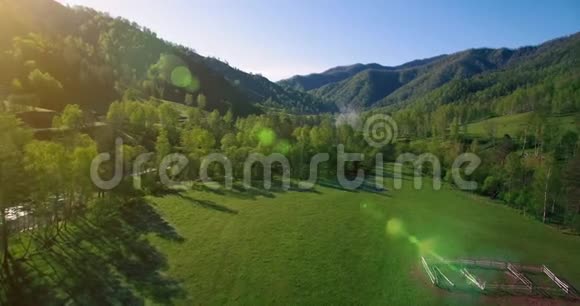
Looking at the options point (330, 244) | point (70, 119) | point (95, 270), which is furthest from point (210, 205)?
point (70, 119)

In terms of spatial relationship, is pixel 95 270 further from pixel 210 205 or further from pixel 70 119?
pixel 70 119

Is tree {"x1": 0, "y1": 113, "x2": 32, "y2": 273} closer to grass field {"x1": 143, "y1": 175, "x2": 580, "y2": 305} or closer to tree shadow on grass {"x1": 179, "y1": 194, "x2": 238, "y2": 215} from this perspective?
grass field {"x1": 143, "y1": 175, "x2": 580, "y2": 305}

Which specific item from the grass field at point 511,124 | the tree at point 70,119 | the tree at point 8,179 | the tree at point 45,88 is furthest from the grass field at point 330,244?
the grass field at point 511,124

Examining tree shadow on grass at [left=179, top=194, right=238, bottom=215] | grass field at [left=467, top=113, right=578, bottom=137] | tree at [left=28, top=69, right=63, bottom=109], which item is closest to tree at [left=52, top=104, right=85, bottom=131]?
tree at [left=28, top=69, right=63, bottom=109]

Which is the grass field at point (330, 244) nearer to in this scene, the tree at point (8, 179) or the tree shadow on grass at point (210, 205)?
the tree shadow on grass at point (210, 205)

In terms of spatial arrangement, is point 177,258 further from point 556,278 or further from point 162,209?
point 556,278

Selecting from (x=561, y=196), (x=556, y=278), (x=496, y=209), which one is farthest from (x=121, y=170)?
(x=561, y=196)
